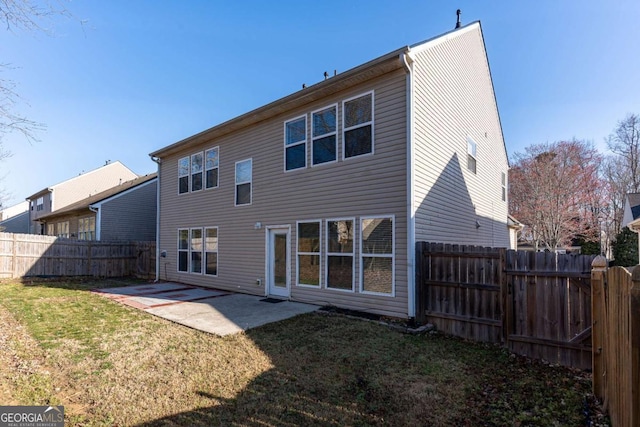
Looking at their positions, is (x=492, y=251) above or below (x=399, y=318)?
above

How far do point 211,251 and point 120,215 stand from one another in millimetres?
10463

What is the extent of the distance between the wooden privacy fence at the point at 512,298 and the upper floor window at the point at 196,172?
8900 mm

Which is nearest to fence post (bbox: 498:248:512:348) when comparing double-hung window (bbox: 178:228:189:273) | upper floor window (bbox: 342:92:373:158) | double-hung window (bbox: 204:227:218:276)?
upper floor window (bbox: 342:92:373:158)

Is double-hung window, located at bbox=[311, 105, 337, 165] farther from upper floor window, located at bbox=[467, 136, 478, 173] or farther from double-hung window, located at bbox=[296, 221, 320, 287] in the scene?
upper floor window, located at bbox=[467, 136, 478, 173]

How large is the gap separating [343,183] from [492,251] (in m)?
3.55

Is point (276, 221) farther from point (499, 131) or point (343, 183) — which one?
point (499, 131)

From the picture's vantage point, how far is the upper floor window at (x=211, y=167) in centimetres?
1170

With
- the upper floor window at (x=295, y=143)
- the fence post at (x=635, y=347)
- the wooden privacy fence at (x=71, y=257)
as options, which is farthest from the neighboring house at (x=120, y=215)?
the fence post at (x=635, y=347)

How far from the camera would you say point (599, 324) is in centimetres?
380

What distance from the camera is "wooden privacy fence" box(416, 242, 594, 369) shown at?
4.88 meters

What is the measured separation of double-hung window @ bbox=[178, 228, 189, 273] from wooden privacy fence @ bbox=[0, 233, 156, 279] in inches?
123

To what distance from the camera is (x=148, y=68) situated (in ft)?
35.7

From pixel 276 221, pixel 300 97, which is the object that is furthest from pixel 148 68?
pixel 276 221

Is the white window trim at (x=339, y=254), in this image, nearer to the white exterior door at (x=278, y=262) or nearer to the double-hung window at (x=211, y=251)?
the white exterior door at (x=278, y=262)
